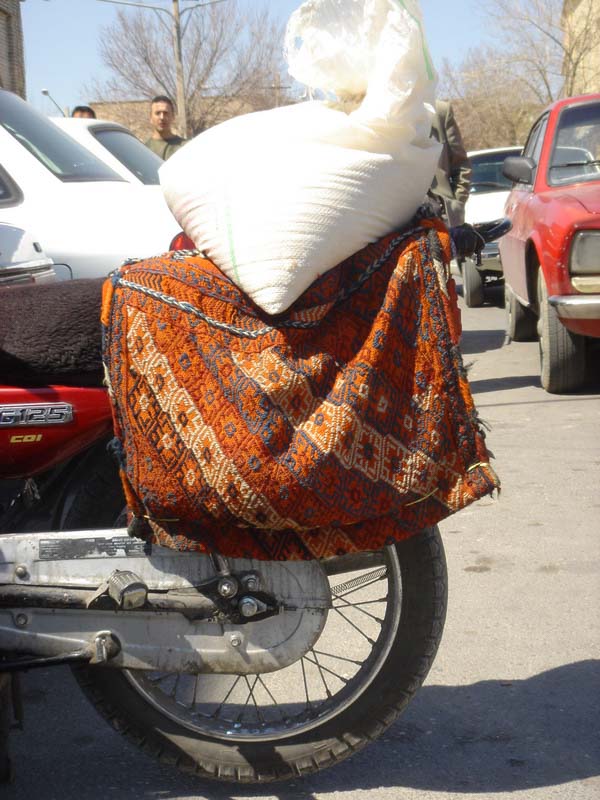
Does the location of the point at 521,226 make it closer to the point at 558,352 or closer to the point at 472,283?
the point at 558,352

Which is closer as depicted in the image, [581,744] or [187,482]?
[187,482]

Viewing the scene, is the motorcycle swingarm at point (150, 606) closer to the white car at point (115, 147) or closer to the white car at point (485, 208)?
the white car at point (115, 147)

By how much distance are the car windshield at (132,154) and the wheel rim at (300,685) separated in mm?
6119

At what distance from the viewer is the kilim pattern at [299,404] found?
229 cm

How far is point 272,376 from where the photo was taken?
2285 mm

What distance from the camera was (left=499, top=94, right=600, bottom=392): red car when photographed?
6449 millimetres

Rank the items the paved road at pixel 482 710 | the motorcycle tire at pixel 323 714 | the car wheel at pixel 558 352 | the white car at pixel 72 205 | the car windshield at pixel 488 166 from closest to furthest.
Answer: the motorcycle tire at pixel 323 714, the paved road at pixel 482 710, the white car at pixel 72 205, the car wheel at pixel 558 352, the car windshield at pixel 488 166

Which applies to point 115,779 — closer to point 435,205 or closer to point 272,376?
point 272,376

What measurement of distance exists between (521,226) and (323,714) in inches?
222

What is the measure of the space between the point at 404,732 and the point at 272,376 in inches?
46.6

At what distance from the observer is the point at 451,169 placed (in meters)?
7.48

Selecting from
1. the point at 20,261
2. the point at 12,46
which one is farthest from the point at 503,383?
the point at 12,46

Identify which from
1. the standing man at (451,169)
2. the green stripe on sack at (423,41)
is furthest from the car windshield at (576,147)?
the green stripe on sack at (423,41)

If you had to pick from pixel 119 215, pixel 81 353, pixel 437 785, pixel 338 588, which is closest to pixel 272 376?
pixel 81 353
